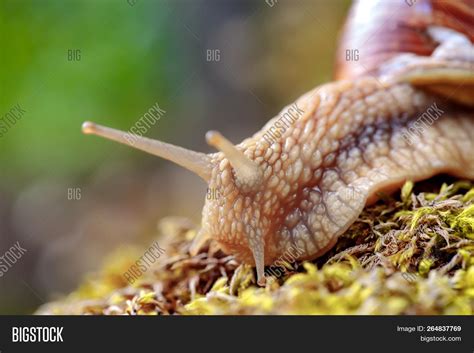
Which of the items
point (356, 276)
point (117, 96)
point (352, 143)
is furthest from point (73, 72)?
point (356, 276)

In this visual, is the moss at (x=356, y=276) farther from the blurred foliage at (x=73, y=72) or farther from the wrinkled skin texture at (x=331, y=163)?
the blurred foliage at (x=73, y=72)

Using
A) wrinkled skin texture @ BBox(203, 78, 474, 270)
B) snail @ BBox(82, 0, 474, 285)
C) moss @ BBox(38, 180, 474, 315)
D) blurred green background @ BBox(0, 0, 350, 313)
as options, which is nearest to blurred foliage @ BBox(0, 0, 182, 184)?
blurred green background @ BBox(0, 0, 350, 313)

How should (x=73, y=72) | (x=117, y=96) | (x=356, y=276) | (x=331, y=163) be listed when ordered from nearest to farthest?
(x=356, y=276)
(x=331, y=163)
(x=73, y=72)
(x=117, y=96)

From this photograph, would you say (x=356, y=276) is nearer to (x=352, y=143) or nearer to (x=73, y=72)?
(x=352, y=143)

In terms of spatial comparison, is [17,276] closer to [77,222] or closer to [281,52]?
[77,222]

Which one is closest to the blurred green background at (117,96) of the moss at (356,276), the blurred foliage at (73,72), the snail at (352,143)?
the blurred foliage at (73,72)
